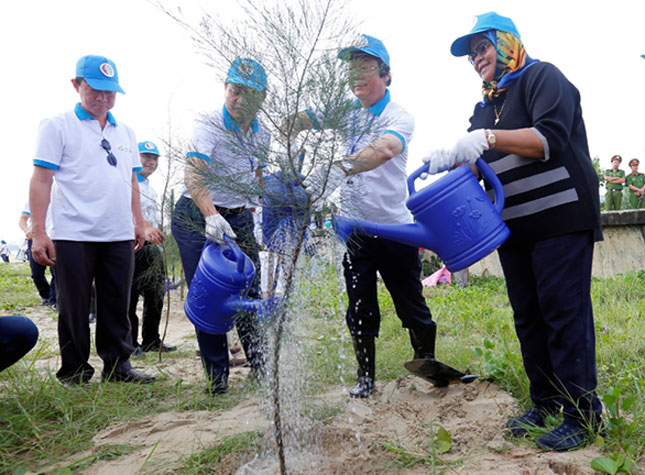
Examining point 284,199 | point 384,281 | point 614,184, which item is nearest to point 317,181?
point 284,199

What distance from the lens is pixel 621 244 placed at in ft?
20.3

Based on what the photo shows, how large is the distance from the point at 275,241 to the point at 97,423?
1.34m

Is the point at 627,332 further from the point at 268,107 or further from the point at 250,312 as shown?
the point at 268,107

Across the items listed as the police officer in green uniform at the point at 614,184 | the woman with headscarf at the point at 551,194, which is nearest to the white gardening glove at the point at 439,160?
the woman with headscarf at the point at 551,194

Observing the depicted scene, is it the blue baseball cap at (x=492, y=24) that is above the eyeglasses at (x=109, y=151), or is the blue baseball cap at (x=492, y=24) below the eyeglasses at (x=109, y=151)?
above

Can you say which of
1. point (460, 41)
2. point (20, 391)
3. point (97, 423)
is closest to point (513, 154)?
point (460, 41)

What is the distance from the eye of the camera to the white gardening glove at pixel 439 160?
1744 millimetres

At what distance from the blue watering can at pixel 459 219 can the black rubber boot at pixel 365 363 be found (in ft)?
3.27

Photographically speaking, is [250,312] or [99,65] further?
[99,65]

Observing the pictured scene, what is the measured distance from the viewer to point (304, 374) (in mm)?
2711

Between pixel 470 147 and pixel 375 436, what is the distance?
4.11 ft

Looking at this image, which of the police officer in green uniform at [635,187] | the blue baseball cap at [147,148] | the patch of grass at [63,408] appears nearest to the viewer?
the patch of grass at [63,408]

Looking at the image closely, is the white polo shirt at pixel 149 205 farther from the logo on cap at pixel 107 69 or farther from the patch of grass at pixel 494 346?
the patch of grass at pixel 494 346

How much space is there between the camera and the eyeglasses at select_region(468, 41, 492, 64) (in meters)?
1.86
